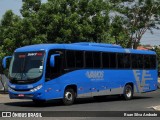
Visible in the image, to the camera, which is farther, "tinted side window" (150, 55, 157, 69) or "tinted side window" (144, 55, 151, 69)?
"tinted side window" (150, 55, 157, 69)

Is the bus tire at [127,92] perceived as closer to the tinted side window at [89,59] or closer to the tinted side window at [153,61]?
the tinted side window at [153,61]

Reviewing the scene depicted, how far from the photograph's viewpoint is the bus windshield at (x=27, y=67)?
2062cm

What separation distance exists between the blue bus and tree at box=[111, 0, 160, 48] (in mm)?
16400

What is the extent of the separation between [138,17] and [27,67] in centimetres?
2619

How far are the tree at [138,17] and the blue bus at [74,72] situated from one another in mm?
16400

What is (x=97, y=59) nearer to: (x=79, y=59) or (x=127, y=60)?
(x=79, y=59)

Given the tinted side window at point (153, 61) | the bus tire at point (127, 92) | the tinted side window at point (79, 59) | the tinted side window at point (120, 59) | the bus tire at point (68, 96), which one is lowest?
the bus tire at point (127, 92)

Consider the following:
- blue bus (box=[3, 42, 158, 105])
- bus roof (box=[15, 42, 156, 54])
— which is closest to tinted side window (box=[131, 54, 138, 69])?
blue bus (box=[3, 42, 158, 105])

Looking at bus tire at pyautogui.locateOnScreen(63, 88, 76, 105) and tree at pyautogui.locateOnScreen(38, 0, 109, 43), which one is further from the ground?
tree at pyautogui.locateOnScreen(38, 0, 109, 43)

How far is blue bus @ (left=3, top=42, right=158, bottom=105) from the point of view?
20.7m

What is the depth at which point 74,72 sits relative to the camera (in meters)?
22.3

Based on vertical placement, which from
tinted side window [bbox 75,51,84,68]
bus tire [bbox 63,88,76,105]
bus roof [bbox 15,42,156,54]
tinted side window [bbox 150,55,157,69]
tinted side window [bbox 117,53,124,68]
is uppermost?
bus roof [bbox 15,42,156,54]

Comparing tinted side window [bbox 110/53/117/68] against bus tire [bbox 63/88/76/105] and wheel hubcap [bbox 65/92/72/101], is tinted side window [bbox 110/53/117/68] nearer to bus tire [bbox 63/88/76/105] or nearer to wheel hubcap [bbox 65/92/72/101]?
bus tire [bbox 63/88/76/105]

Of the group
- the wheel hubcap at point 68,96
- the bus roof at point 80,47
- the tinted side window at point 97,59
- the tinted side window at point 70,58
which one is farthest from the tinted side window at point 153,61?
the wheel hubcap at point 68,96
